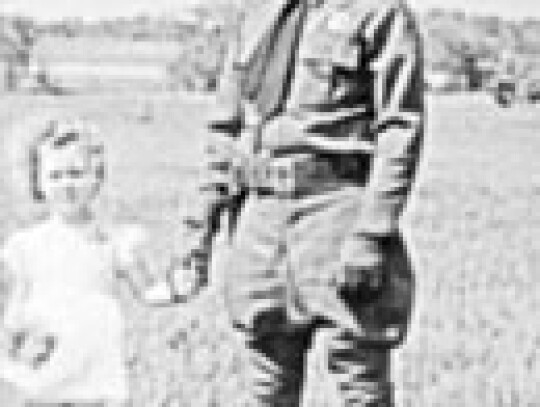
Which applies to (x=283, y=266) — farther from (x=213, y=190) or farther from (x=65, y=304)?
(x=65, y=304)

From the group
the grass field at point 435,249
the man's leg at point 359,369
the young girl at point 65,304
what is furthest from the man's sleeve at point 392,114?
the young girl at point 65,304

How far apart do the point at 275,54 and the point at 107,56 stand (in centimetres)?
279

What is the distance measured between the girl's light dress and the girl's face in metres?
0.04

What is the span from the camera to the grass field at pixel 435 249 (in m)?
2.48

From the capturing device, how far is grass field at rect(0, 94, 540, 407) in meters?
2.48

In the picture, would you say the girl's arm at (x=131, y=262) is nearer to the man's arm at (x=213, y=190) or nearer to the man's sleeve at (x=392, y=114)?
the man's arm at (x=213, y=190)

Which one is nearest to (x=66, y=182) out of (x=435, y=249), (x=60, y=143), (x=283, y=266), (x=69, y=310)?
(x=60, y=143)

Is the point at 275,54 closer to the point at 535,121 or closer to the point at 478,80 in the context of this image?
the point at 478,80

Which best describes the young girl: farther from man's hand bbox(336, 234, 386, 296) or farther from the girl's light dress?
man's hand bbox(336, 234, 386, 296)

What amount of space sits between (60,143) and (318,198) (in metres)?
0.67

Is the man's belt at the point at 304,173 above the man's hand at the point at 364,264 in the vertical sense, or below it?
above

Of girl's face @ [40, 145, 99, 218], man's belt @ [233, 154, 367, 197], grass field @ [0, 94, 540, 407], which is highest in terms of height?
man's belt @ [233, 154, 367, 197]

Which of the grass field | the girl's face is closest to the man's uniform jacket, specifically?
the grass field

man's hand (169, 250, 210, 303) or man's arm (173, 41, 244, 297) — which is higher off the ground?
man's arm (173, 41, 244, 297)
